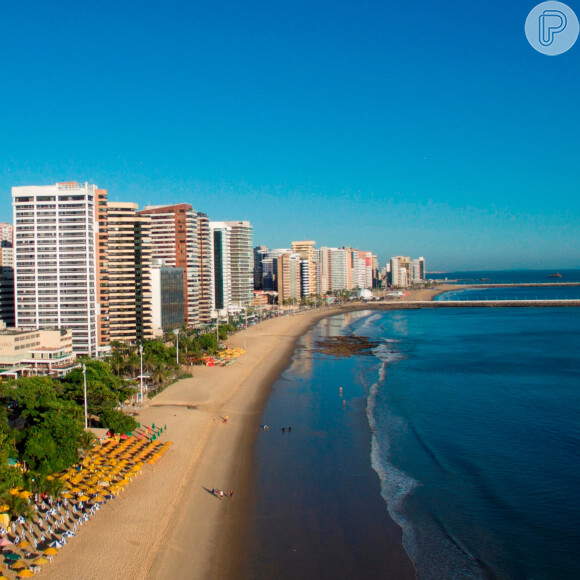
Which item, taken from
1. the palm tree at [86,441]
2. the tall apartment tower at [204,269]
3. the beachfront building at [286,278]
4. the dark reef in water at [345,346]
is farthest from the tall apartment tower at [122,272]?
the beachfront building at [286,278]

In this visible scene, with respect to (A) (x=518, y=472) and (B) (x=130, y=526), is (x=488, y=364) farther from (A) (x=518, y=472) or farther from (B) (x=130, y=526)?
(B) (x=130, y=526)

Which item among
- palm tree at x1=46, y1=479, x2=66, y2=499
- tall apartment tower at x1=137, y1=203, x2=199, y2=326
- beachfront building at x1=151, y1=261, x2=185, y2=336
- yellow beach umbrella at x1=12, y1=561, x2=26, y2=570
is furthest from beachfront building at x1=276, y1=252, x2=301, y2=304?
yellow beach umbrella at x1=12, y1=561, x2=26, y2=570

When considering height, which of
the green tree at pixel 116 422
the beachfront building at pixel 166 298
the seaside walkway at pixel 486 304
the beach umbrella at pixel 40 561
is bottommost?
the beach umbrella at pixel 40 561

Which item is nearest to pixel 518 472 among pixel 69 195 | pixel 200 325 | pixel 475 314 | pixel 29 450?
pixel 29 450

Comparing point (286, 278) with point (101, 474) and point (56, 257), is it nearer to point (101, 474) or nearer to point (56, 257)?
point (56, 257)

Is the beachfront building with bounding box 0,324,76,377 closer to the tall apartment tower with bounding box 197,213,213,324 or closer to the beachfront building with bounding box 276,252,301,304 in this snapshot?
the tall apartment tower with bounding box 197,213,213,324

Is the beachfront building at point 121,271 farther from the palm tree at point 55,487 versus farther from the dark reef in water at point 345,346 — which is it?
the palm tree at point 55,487

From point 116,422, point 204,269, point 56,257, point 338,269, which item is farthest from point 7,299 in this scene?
point 338,269
